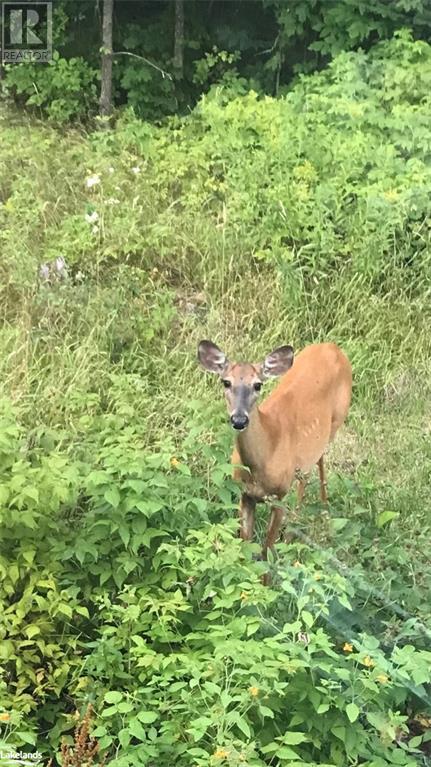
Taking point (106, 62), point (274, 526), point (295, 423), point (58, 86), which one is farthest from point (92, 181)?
point (274, 526)

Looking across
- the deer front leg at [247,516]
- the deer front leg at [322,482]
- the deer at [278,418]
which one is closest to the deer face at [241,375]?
the deer at [278,418]

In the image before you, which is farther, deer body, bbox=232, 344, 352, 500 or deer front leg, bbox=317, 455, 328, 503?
deer front leg, bbox=317, 455, 328, 503

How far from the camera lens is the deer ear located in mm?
4105

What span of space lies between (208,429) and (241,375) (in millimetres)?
555

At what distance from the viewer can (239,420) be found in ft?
12.6

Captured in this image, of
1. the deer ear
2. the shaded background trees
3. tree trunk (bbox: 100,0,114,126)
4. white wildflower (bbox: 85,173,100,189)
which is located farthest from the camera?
the shaded background trees

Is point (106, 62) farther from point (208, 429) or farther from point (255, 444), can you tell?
point (255, 444)

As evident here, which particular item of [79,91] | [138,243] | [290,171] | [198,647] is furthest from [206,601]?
[79,91]

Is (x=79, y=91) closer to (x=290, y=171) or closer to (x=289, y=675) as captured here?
(x=290, y=171)

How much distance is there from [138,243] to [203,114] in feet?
6.89

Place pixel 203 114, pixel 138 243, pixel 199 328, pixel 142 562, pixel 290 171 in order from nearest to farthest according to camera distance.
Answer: pixel 142 562 → pixel 199 328 → pixel 138 243 → pixel 290 171 → pixel 203 114

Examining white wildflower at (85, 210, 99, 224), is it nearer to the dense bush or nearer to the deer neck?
the dense bush

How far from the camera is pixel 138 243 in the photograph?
618cm

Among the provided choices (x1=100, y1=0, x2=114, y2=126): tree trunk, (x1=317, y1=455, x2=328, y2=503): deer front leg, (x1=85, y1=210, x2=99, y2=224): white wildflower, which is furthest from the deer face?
(x1=100, y1=0, x2=114, y2=126): tree trunk
